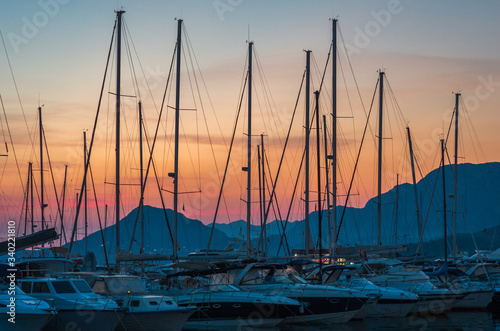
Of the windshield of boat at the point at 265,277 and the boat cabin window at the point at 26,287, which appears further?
the windshield of boat at the point at 265,277

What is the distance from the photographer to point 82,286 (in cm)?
2988

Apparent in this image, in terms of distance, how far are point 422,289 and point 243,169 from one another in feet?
55.7

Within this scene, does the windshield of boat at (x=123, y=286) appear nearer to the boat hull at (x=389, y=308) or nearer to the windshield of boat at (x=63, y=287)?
the windshield of boat at (x=63, y=287)

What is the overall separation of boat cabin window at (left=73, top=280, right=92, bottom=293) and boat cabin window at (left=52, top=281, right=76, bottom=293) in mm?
280

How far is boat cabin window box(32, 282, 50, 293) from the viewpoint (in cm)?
2932

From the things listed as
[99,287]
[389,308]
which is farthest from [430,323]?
[99,287]

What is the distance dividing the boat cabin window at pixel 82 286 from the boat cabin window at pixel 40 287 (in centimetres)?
111

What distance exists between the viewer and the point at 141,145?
56812mm

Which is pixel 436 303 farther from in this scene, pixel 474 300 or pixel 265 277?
pixel 265 277

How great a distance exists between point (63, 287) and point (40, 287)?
0.93 m

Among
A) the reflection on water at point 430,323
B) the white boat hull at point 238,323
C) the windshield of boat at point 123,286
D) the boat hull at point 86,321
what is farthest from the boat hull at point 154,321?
the reflection on water at point 430,323

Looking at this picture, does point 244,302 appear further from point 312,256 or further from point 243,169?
point 243,169

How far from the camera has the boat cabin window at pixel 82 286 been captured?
2969 cm

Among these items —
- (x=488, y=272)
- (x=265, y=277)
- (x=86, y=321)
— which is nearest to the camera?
(x=86, y=321)
